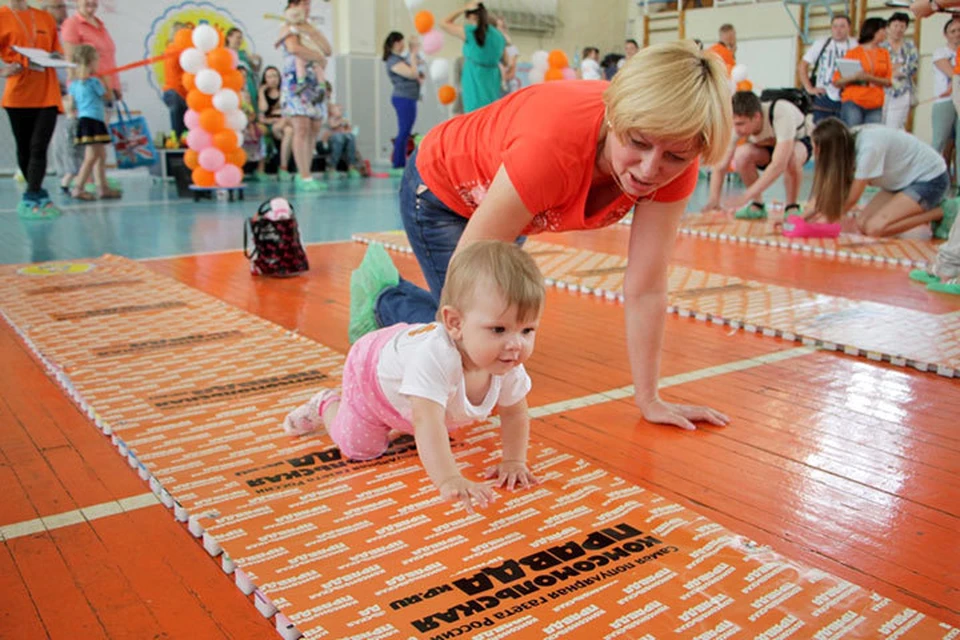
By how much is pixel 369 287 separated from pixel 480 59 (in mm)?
5024

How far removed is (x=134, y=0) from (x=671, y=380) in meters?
8.65

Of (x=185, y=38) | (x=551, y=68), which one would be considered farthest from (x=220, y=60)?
(x=551, y=68)

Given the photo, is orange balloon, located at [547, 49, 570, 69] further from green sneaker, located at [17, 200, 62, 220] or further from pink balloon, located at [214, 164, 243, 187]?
green sneaker, located at [17, 200, 62, 220]

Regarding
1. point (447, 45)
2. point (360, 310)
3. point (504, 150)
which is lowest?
point (360, 310)

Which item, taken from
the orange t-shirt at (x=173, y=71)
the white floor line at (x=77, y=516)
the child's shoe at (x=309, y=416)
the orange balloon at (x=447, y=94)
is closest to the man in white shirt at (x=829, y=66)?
the orange balloon at (x=447, y=94)

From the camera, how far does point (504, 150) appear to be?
190 cm

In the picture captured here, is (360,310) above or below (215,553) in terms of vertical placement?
above

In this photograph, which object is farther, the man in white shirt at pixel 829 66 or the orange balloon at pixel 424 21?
the orange balloon at pixel 424 21

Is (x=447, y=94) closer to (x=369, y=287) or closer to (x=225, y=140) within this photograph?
(x=225, y=140)

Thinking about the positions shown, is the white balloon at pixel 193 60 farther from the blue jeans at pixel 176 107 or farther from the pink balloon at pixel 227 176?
the blue jeans at pixel 176 107

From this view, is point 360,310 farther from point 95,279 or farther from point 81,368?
point 95,279

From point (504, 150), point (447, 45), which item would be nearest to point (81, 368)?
point (504, 150)

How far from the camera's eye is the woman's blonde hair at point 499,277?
1.51 metres

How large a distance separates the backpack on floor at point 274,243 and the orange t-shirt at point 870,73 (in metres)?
5.07
